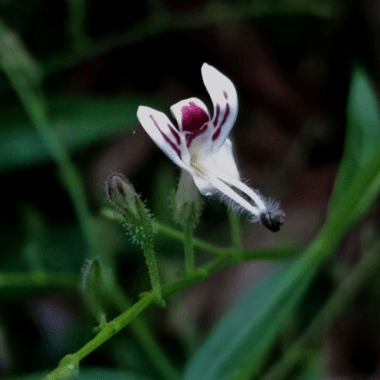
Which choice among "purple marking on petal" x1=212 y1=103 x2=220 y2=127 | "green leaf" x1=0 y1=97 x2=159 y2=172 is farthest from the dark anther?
"green leaf" x1=0 y1=97 x2=159 y2=172

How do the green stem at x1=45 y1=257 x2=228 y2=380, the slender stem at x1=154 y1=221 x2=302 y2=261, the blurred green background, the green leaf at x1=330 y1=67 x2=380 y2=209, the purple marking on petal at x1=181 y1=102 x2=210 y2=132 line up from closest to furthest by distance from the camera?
the green stem at x1=45 y1=257 x2=228 y2=380, the purple marking on petal at x1=181 y1=102 x2=210 y2=132, the slender stem at x1=154 y1=221 x2=302 y2=261, the green leaf at x1=330 y1=67 x2=380 y2=209, the blurred green background

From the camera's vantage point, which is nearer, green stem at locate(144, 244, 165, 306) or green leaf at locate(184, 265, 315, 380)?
green stem at locate(144, 244, 165, 306)

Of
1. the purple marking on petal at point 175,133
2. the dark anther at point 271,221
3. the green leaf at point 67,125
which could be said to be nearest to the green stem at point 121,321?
the dark anther at point 271,221

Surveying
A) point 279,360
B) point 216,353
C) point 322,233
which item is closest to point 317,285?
point 279,360

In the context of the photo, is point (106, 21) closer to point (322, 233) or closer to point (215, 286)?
point (215, 286)

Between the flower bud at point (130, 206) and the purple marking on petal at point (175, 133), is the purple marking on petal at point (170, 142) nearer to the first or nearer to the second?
the purple marking on petal at point (175, 133)

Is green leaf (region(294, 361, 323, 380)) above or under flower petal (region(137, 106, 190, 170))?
under

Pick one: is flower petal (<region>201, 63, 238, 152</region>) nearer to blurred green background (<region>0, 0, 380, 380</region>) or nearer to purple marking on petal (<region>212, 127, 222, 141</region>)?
purple marking on petal (<region>212, 127, 222, 141</region>)
